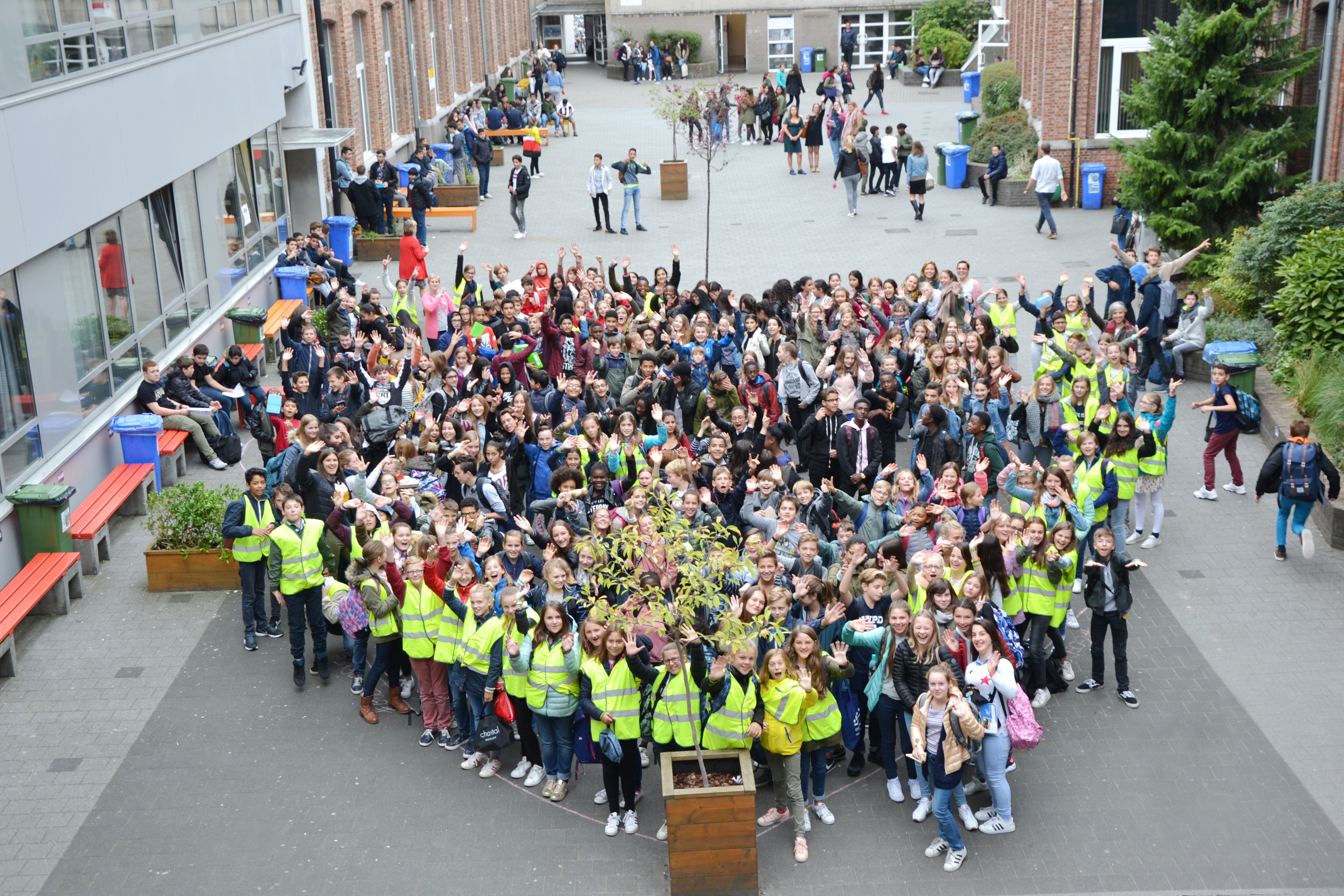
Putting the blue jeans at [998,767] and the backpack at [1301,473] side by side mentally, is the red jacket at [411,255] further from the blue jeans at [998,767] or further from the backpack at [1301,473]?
the blue jeans at [998,767]

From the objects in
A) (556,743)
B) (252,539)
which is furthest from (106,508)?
(556,743)

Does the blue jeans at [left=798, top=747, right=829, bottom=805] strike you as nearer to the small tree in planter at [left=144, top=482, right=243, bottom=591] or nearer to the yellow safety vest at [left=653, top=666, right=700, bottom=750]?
the yellow safety vest at [left=653, top=666, right=700, bottom=750]

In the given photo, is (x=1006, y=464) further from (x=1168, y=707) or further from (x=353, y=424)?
(x=353, y=424)

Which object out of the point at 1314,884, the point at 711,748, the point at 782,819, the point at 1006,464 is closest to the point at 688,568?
the point at 711,748

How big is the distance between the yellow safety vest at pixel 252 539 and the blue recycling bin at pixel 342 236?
46.0ft

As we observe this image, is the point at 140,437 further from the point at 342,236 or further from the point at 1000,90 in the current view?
the point at 1000,90

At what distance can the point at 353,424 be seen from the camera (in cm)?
1394

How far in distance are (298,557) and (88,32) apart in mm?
7743

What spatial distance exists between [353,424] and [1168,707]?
8327mm

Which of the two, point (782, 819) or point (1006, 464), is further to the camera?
point (1006, 464)

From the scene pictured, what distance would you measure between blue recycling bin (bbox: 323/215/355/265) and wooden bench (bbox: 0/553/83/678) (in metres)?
12.7

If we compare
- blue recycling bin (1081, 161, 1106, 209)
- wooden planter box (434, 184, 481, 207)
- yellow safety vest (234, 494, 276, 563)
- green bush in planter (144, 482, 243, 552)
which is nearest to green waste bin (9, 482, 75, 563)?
green bush in planter (144, 482, 243, 552)

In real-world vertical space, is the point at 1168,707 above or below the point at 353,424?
below

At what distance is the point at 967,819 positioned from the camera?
919 cm
